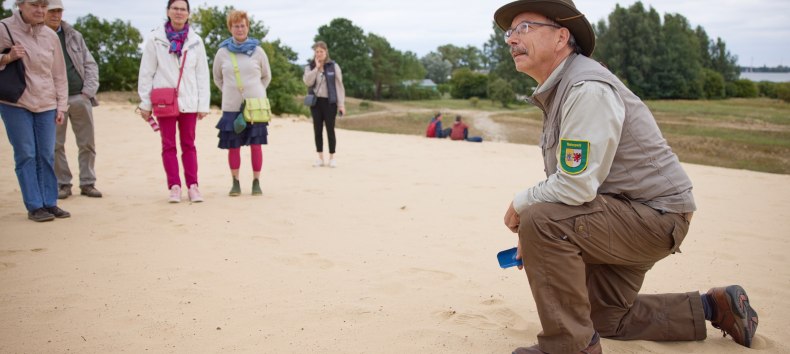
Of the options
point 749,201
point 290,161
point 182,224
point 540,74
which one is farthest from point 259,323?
point 290,161

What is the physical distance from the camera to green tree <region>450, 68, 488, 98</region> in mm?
54594

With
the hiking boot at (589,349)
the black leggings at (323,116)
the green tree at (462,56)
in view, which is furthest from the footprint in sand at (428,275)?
the green tree at (462,56)

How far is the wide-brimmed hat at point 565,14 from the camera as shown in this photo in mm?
2824

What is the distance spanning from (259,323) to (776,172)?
1089cm

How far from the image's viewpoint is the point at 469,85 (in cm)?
5500

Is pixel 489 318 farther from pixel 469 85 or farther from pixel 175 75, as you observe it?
pixel 469 85

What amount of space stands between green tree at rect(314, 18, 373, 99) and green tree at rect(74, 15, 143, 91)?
24.1 meters

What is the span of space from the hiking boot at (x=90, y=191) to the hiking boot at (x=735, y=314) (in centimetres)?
631

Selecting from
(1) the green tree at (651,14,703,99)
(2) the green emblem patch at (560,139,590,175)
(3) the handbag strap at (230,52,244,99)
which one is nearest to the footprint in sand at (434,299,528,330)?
(2) the green emblem patch at (560,139,590,175)

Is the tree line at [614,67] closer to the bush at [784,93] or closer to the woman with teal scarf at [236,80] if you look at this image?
the bush at [784,93]

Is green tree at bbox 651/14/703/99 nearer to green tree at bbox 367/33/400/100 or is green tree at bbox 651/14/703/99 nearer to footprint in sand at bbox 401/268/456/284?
green tree at bbox 367/33/400/100

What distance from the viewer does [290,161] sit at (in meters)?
10.7

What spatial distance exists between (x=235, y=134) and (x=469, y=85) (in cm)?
4930

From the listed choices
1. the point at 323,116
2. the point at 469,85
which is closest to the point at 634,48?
the point at 469,85
